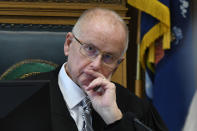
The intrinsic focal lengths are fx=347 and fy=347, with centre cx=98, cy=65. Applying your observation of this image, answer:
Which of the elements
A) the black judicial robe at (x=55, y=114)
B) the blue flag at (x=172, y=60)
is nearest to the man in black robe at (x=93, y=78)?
the black judicial robe at (x=55, y=114)

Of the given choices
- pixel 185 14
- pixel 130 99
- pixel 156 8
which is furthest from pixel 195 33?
pixel 130 99

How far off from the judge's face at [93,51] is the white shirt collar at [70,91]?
0.02 metres

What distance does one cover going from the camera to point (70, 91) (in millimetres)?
1402

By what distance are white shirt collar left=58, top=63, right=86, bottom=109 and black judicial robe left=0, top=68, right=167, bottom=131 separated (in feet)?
0.07

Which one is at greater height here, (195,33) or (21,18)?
(21,18)

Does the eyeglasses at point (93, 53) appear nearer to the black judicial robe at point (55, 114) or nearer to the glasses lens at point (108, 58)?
the glasses lens at point (108, 58)

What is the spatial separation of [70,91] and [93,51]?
0.19m

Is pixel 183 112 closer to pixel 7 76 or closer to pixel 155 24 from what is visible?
pixel 155 24

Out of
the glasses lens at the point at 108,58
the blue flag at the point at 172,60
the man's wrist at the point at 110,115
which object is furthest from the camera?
the blue flag at the point at 172,60

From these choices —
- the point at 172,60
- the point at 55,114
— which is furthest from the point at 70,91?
the point at 172,60

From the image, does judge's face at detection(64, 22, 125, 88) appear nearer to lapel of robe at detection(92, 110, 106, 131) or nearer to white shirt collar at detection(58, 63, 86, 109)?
white shirt collar at detection(58, 63, 86, 109)

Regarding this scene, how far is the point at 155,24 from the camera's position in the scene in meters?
2.71

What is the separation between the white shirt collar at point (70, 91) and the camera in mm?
1375

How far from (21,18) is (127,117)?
987 mm
